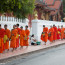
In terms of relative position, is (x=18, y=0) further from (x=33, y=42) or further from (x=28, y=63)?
(x=33, y=42)

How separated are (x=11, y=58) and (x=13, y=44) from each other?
2.02 m

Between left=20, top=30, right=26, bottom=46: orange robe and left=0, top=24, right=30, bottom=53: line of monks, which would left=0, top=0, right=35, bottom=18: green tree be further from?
left=20, top=30, right=26, bottom=46: orange robe

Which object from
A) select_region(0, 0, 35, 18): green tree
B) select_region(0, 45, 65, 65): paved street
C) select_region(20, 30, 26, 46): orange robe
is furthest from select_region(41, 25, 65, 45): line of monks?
select_region(0, 45, 65, 65): paved street

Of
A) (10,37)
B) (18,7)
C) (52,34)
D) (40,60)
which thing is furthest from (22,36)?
(52,34)

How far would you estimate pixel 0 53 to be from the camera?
1254cm

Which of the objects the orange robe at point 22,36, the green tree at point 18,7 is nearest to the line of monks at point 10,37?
the orange robe at point 22,36

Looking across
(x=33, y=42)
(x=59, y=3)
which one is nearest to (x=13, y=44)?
(x=33, y=42)

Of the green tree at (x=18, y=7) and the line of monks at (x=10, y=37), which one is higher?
the green tree at (x=18, y=7)

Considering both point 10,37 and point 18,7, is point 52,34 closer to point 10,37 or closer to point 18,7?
point 10,37

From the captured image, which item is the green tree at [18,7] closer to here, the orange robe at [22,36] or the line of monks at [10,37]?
the line of monks at [10,37]

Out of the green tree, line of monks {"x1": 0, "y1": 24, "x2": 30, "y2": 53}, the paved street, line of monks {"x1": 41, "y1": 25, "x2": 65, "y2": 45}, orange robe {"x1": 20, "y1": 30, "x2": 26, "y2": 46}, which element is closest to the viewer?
the paved street

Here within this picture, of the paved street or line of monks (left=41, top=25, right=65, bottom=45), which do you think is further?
line of monks (left=41, top=25, right=65, bottom=45)

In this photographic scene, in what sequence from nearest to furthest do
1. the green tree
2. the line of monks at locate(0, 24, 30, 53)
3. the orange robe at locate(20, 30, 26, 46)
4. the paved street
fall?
the paved street
the green tree
the line of monks at locate(0, 24, 30, 53)
the orange robe at locate(20, 30, 26, 46)

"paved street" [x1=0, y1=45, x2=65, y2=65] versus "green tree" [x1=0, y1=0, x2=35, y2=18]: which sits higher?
"green tree" [x1=0, y1=0, x2=35, y2=18]
